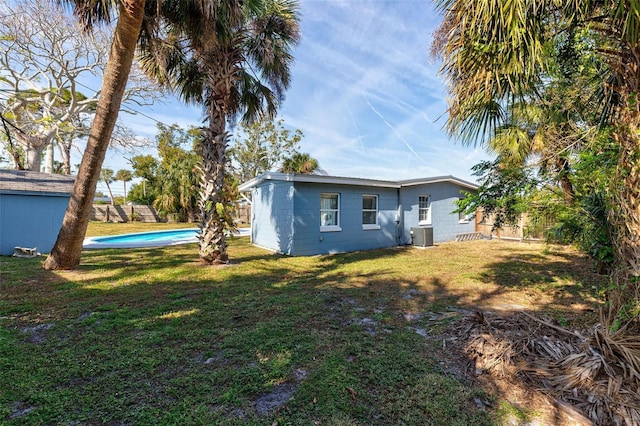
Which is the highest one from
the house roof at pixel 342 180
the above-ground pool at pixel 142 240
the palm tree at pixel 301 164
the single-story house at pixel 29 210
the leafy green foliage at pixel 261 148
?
the leafy green foliage at pixel 261 148

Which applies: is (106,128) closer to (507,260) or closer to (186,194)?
(507,260)

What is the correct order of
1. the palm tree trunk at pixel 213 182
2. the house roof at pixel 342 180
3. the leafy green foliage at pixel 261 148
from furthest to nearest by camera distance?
1. the leafy green foliage at pixel 261 148
2. the house roof at pixel 342 180
3. the palm tree trunk at pixel 213 182

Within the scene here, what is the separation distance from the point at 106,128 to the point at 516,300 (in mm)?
9185

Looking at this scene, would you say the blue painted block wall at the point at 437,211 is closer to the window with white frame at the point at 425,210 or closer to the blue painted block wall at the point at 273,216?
the window with white frame at the point at 425,210

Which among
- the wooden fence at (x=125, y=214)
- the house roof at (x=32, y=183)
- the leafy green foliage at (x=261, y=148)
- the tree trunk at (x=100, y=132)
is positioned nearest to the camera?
the tree trunk at (x=100, y=132)

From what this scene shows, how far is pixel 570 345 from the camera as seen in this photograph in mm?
3059

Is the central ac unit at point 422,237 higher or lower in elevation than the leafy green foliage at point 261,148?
lower

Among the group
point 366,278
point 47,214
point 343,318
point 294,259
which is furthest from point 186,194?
point 343,318

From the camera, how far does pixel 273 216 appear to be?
11.5 meters

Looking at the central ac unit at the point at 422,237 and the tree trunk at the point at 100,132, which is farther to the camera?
the central ac unit at the point at 422,237

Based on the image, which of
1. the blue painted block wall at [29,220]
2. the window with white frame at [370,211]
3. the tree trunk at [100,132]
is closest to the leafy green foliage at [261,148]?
the window with white frame at [370,211]

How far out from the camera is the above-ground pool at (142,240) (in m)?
12.0

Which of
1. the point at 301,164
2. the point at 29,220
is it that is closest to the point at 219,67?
the point at 29,220

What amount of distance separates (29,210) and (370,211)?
12.1 m
